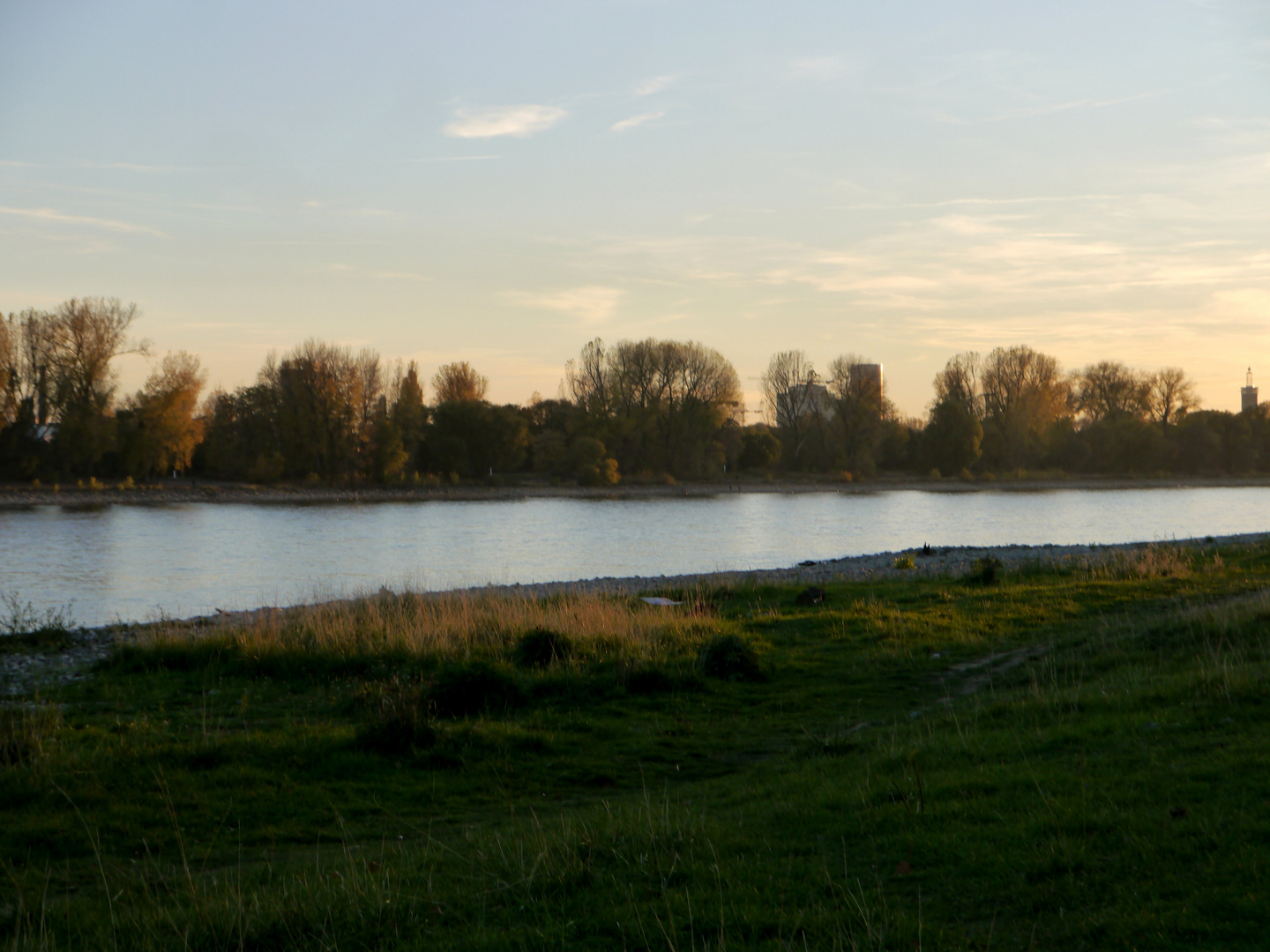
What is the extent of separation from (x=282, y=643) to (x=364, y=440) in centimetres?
7033

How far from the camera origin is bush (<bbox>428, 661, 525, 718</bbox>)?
10.9 m

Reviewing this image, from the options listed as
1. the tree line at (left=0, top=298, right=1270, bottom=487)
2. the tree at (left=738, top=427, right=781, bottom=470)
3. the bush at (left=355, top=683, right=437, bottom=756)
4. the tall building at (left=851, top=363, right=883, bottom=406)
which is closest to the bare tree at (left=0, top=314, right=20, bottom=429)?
the tree line at (left=0, top=298, right=1270, bottom=487)

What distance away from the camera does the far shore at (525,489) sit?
221 feet

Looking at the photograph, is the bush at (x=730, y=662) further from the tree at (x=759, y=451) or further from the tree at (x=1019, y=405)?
the tree at (x=1019, y=405)

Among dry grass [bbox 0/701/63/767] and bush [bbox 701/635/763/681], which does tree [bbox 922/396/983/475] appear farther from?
dry grass [bbox 0/701/63/767]

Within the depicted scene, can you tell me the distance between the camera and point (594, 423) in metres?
95.2

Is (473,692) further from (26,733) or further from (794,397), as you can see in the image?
(794,397)

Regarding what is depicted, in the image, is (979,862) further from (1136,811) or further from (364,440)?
(364,440)

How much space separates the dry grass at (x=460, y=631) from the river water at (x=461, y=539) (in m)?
6.22

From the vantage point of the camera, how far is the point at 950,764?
23.4 ft

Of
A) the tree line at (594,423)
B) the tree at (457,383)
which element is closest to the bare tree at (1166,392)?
the tree line at (594,423)

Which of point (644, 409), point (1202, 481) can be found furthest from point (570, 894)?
point (1202, 481)

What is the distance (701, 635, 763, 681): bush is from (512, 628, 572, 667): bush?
189cm

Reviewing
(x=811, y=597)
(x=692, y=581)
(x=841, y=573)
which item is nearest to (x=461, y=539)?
(x=692, y=581)
